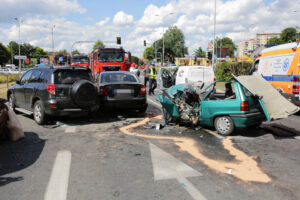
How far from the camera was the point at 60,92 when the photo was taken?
7.78m

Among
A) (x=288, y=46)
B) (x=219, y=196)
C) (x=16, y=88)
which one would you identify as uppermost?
(x=288, y=46)

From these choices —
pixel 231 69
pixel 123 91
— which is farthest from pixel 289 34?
pixel 123 91

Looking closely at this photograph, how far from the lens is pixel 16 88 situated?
31.7 ft

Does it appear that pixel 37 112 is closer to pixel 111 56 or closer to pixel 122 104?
pixel 122 104

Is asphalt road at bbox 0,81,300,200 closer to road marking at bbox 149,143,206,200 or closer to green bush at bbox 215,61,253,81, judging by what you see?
road marking at bbox 149,143,206,200

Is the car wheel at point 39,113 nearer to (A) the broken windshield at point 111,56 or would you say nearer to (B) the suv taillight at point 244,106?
(B) the suv taillight at point 244,106

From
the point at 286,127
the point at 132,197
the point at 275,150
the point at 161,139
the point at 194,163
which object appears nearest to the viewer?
the point at 132,197

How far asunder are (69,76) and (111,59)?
1234 centimetres

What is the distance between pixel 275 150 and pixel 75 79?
556cm

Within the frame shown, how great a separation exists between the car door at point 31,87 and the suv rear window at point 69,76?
82cm

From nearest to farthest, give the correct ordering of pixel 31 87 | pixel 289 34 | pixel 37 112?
pixel 37 112 < pixel 31 87 < pixel 289 34

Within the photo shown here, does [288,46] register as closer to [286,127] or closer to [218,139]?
[286,127]

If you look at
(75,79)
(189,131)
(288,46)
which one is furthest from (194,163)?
(288,46)

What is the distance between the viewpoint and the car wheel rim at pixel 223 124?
22.9 ft
